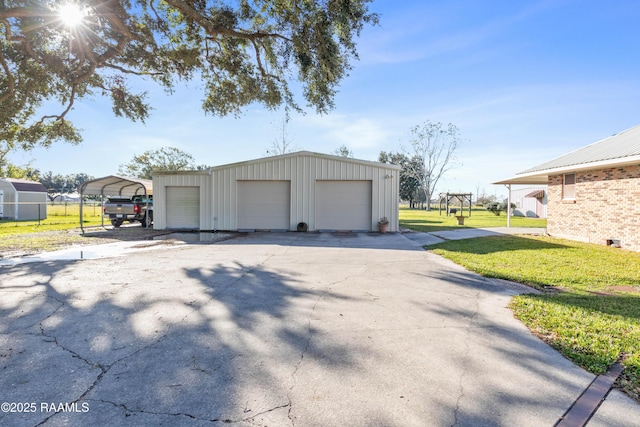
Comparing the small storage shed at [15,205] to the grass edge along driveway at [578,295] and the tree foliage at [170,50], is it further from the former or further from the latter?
the grass edge along driveway at [578,295]

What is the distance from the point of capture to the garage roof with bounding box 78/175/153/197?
14.3 metres

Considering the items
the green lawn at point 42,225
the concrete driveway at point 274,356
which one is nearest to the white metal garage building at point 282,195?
the green lawn at point 42,225

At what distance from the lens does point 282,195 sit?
14.6 metres

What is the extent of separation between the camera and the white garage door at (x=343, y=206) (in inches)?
570

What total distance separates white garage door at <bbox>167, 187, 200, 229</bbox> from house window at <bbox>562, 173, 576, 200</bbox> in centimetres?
1545

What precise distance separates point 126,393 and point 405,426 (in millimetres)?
1931

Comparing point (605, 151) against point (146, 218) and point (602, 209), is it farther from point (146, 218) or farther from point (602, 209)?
point (146, 218)

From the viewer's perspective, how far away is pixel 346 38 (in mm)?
9438

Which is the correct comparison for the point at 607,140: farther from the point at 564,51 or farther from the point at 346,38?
the point at 346,38

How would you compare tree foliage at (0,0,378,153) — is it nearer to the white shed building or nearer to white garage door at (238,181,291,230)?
white garage door at (238,181,291,230)

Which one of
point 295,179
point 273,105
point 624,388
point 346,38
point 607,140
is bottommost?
point 624,388

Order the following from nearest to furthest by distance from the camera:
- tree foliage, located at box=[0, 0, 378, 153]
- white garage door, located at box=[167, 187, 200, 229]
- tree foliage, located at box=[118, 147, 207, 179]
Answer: tree foliage, located at box=[0, 0, 378, 153]
white garage door, located at box=[167, 187, 200, 229]
tree foliage, located at box=[118, 147, 207, 179]

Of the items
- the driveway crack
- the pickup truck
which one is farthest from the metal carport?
the driveway crack

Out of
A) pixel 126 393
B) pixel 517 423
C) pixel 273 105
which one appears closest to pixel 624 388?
pixel 517 423
